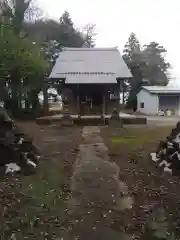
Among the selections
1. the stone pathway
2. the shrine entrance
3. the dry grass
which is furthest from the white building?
the stone pathway

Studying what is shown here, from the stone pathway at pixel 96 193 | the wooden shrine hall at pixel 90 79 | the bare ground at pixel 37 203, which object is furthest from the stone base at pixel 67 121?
the bare ground at pixel 37 203

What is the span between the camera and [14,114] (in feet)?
79.3

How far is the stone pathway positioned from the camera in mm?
4375

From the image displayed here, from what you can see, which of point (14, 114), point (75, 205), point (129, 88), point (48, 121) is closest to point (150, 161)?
point (75, 205)

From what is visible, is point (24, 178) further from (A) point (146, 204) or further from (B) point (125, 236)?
(B) point (125, 236)

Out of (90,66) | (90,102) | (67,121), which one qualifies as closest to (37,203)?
(67,121)

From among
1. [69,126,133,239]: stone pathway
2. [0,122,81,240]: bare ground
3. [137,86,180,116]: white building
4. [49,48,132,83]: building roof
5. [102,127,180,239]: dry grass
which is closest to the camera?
[0,122,81,240]: bare ground

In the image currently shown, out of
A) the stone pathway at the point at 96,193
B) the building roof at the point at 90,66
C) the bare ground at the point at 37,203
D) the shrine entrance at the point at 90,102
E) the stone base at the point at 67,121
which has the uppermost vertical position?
the building roof at the point at 90,66

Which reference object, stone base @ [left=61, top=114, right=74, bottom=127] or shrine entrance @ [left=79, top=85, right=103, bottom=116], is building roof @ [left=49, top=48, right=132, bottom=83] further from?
stone base @ [left=61, top=114, right=74, bottom=127]

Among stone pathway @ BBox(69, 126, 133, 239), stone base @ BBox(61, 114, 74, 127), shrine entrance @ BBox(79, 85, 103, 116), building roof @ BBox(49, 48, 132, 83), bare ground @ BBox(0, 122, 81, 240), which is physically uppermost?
building roof @ BBox(49, 48, 132, 83)

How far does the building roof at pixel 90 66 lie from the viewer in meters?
20.3

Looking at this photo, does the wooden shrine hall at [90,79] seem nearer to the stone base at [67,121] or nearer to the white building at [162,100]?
the stone base at [67,121]

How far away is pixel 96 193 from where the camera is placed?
5.50m

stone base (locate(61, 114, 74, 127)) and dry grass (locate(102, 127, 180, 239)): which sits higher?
stone base (locate(61, 114, 74, 127))
